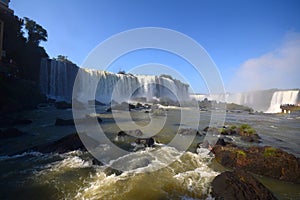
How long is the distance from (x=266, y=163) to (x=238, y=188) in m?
2.72

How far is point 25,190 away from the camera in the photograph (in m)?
4.24

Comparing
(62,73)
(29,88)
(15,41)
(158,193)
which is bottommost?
(158,193)

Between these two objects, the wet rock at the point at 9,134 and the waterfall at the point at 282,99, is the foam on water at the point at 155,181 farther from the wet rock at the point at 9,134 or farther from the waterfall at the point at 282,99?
the waterfall at the point at 282,99

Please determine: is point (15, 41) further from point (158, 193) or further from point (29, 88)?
point (158, 193)

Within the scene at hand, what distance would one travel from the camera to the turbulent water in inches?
1767

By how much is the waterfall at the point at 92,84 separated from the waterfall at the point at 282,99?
27341 millimetres

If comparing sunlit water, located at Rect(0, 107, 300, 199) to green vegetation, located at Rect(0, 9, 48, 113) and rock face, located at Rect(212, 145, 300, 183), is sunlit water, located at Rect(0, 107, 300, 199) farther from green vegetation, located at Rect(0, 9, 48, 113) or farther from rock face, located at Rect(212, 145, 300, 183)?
green vegetation, located at Rect(0, 9, 48, 113)

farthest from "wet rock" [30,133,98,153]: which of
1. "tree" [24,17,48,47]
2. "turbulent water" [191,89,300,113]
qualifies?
"turbulent water" [191,89,300,113]

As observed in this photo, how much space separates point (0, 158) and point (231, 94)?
73.5 m

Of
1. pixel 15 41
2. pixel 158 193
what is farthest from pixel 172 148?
pixel 15 41

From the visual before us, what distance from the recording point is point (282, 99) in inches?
1861

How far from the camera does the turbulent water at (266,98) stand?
44875 millimetres

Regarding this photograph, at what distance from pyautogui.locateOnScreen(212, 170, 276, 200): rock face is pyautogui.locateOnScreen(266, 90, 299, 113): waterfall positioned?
51.2 metres

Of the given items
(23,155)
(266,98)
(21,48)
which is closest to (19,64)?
(21,48)
